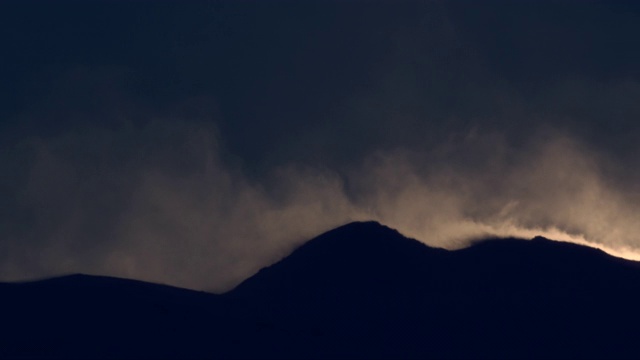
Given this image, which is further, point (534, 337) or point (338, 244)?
point (338, 244)

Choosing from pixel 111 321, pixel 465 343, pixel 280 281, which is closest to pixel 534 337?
pixel 465 343

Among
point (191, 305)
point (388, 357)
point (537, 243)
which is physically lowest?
point (388, 357)

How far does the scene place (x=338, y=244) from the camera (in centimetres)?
6144

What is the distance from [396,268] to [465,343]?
29.6ft

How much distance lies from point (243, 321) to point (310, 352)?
13.7 feet

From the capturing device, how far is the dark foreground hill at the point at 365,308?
48094mm

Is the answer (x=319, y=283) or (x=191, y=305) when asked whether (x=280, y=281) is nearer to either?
(x=319, y=283)

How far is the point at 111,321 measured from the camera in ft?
161

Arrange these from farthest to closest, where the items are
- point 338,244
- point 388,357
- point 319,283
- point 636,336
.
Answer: point 338,244 → point 319,283 → point 636,336 → point 388,357

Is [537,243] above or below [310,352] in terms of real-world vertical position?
above

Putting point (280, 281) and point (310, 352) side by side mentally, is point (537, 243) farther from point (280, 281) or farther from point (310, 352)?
point (310, 352)

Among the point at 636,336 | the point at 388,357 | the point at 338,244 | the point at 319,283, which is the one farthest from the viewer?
the point at 338,244

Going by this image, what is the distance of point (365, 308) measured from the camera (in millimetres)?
54375

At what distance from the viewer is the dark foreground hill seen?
48094 mm
